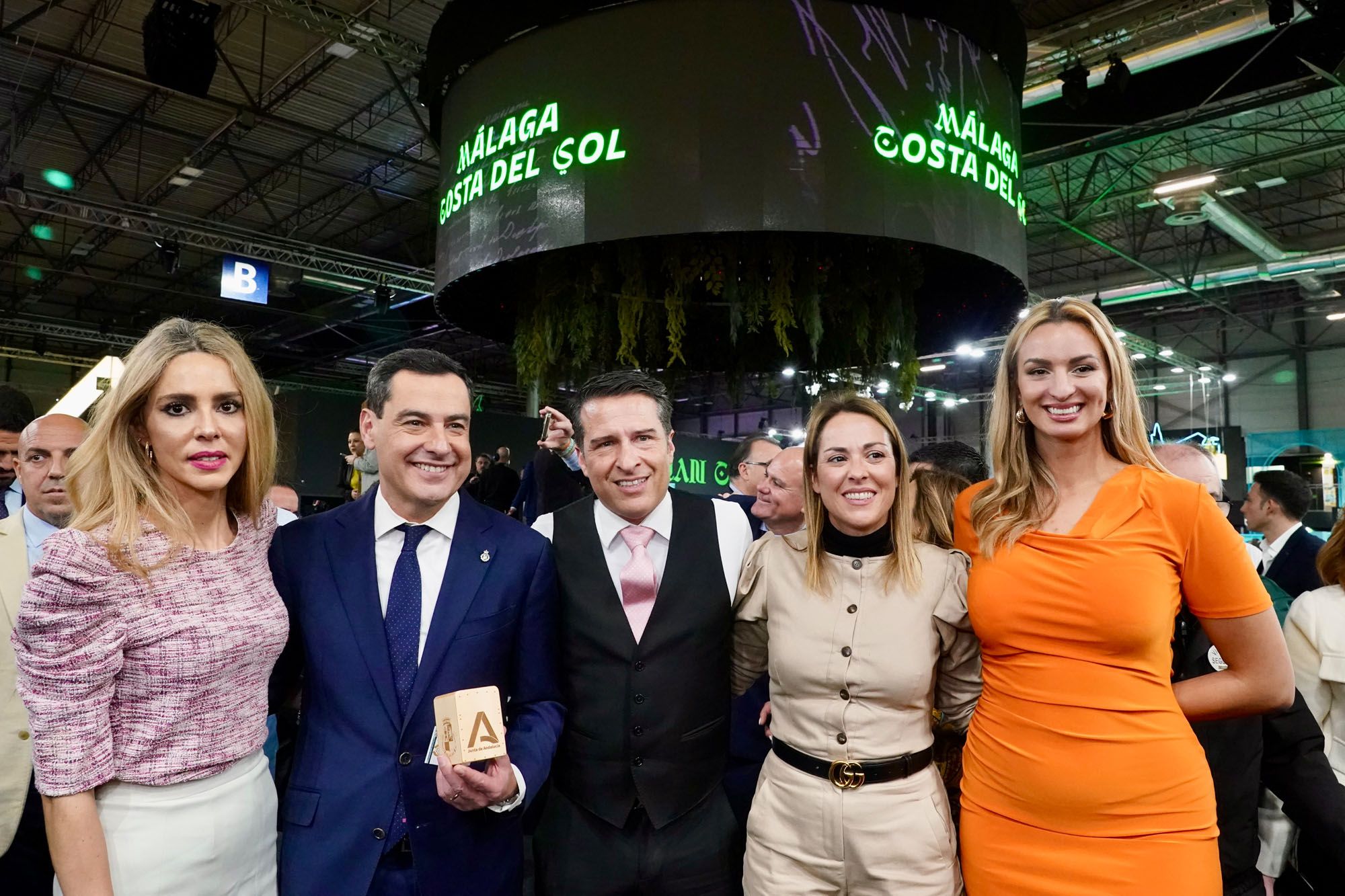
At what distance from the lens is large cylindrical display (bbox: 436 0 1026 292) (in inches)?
143

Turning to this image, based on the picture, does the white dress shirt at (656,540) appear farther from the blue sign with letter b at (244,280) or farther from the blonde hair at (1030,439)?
the blue sign with letter b at (244,280)

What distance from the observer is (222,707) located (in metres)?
1.55

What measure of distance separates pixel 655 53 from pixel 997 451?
2624 mm

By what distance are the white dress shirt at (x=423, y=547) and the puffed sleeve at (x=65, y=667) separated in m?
0.52

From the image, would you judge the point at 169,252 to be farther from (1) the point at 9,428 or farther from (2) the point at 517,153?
(2) the point at 517,153

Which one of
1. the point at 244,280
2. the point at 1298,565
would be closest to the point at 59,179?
the point at 244,280

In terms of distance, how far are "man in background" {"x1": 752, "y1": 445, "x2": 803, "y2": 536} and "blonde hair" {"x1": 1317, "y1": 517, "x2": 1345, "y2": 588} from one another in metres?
1.56

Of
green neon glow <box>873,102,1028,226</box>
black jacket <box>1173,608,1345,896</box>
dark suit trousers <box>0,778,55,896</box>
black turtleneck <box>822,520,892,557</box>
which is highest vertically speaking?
green neon glow <box>873,102,1028,226</box>

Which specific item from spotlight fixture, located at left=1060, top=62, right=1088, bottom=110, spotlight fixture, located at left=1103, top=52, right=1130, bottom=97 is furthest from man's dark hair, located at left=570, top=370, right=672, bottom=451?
spotlight fixture, located at left=1103, top=52, right=1130, bottom=97

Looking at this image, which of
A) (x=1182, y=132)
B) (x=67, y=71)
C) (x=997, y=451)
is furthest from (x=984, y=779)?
(x=1182, y=132)

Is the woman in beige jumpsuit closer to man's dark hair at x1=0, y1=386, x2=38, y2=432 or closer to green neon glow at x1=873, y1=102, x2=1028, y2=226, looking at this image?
green neon glow at x1=873, y1=102, x2=1028, y2=226

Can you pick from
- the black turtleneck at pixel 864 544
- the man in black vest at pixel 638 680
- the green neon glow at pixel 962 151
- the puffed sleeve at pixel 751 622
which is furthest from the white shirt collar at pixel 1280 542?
the man in black vest at pixel 638 680

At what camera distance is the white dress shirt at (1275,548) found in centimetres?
408

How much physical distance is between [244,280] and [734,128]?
9680mm
